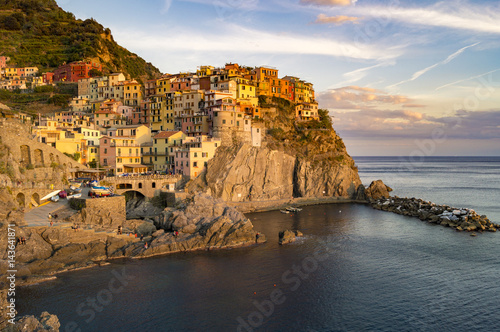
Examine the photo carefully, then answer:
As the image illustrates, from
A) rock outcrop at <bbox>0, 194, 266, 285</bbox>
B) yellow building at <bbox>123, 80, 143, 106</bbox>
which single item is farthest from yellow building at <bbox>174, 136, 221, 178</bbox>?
yellow building at <bbox>123, 80, 143, 106</bbox>

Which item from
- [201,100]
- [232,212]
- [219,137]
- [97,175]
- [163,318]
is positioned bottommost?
[163,318]

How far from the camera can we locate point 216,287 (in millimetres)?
31734

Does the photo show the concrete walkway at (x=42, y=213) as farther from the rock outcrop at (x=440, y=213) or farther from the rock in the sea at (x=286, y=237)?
the rock outcrop at (x=440, y=213)

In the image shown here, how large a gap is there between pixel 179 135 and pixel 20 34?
83.7 metres

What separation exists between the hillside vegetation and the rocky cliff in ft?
166

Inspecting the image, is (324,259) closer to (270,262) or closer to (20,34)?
(270,262)

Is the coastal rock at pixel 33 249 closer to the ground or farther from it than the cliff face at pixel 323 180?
closer to the ground

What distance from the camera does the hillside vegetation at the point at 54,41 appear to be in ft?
350

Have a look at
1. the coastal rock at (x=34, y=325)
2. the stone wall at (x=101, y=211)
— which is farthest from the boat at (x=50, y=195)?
the coastal rock at (x=34, y=325)

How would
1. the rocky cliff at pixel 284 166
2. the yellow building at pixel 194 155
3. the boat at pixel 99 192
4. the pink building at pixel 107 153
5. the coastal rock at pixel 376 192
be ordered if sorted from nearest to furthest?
the boat at pixel 99 192 → the pink building at pixel 107 153 → the yellow building at pixel 194 155 → the rocky cliff at pixel 284 166 → the coastal rock at pixel 376 192

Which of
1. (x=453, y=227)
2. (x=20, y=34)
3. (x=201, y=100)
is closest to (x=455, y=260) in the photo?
(x=453, y=227)

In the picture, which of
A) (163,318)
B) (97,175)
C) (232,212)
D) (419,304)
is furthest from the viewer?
(97,175)

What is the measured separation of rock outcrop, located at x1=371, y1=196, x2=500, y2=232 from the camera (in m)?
53.4

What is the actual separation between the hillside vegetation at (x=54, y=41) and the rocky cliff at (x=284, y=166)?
50.6 meters
